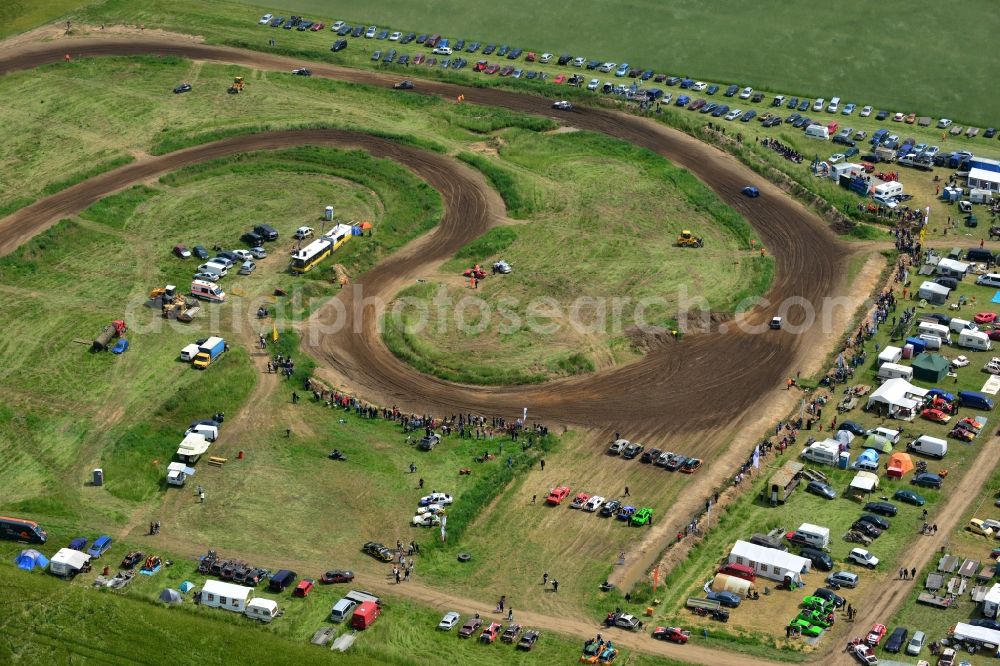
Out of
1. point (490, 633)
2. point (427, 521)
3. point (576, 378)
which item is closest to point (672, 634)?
point (490, 633)

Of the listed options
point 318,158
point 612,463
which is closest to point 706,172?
point 318,158

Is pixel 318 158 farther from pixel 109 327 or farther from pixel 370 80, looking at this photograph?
pixel 109 327

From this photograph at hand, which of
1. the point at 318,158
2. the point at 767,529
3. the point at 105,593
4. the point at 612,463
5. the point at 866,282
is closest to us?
the point at 105,593

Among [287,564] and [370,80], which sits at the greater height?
[370,80]

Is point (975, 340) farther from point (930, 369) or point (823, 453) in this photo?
point (823, 453)

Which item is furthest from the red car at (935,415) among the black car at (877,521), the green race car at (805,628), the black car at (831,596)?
the green race car at (805,628)

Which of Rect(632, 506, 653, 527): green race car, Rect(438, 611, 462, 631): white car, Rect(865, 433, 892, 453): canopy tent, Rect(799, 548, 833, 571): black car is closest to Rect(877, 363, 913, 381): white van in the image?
Rect(865, 433, 892, 453): canopy tent
